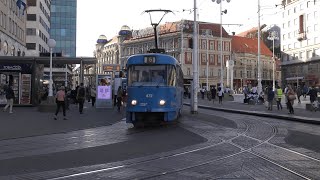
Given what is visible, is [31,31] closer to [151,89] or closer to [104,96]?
[104,96]

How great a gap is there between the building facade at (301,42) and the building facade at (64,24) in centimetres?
5618

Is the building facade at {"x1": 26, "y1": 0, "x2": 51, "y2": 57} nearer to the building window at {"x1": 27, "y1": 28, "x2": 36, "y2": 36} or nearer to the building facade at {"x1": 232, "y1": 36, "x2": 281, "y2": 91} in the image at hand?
the building window at {"x1": 27, "y1": 28, "x2": 36, "y2": 36}

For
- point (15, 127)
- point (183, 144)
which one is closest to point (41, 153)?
point (183, 144)

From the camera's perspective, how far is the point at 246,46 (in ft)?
422

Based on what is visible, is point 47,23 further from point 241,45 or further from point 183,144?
point 183,144

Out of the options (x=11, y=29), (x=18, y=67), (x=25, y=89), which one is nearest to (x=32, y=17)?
(x=11, y=29)

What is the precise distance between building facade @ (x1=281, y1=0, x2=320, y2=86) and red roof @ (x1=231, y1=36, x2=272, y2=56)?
22713mm

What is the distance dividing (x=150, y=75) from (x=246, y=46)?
369ft

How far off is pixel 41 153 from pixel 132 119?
7330mm

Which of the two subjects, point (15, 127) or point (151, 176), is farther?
point (15, 127)

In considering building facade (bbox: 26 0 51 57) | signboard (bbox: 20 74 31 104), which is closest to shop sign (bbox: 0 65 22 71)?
signboard (bbox: 20 74 31 104)

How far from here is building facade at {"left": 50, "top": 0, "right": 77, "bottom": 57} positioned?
122875 mm

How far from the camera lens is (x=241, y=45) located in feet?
420

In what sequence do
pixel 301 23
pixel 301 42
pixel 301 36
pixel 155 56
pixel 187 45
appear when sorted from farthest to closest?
pixel 187 45 → pixel 301 42 → pixel 301 23 → pixel 301 36 → pixel 155 56
